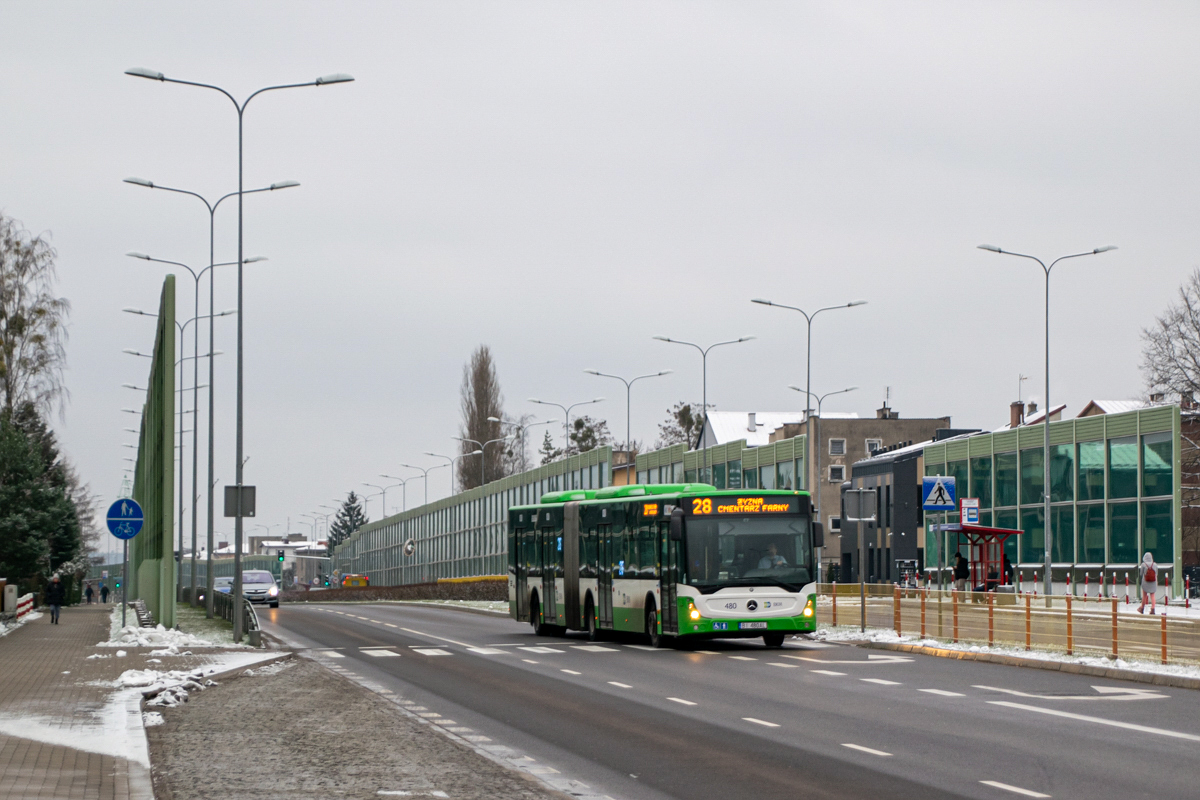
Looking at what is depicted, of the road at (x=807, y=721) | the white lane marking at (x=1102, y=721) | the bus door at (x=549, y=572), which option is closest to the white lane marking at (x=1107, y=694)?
the road at (x=807, y=721)

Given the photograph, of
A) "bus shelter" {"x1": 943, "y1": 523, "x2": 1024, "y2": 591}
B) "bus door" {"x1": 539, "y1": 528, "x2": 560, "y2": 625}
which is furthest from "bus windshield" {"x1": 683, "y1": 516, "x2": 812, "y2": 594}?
"bus shelter" {"x1": 943, "y1": 523, "x2": 1024, "y2": 591}

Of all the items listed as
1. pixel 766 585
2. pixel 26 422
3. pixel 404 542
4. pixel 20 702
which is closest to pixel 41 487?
pixel 26 422

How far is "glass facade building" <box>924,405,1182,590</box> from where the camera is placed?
4966cm

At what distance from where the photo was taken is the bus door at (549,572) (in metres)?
34.7

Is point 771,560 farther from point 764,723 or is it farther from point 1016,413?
point 1016,413

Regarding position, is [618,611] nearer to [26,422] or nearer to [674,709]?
[674,709]

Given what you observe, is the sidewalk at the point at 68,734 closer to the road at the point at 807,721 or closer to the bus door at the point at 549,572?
the road at the point at 807,721

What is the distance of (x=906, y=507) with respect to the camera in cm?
8300

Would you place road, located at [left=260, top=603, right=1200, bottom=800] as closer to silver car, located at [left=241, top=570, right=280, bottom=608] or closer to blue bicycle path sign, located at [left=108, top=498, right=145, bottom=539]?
blue bicycle path sign, located at [left=108, top=498, right=145, bottom=539]

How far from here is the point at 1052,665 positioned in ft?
74.5

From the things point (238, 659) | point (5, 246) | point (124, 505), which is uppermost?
point (5, 246)

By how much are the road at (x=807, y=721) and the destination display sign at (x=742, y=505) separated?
8.14 ft

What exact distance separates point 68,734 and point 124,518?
61.7 feet

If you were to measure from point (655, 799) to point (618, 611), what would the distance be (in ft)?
65.9
